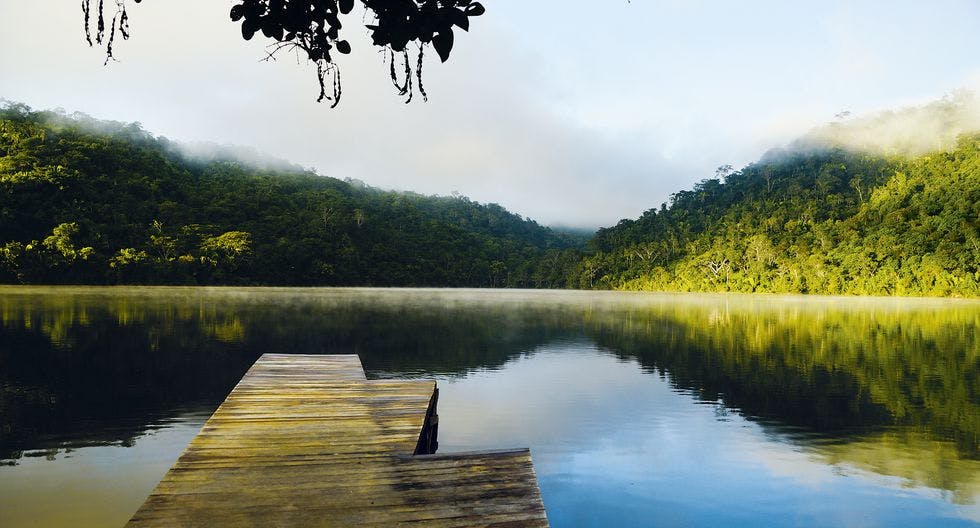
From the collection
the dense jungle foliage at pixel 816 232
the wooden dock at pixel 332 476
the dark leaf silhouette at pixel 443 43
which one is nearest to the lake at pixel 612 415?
the wooden dock at pixel 332 476

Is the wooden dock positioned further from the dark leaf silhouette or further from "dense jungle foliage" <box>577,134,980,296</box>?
"dense jungle foliage" <box>577,134,980,296</box>

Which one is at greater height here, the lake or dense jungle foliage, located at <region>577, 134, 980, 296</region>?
dense jungle foliage, located at <region>577, 134, 980, 296</region>

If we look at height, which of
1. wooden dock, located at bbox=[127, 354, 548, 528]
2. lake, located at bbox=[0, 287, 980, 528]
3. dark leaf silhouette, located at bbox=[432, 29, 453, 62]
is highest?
dark leaf silhouette, located at bbox=[432, 29, 453, 62]

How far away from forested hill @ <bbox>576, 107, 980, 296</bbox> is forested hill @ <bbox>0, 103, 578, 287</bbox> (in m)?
19.1

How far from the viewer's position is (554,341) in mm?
27328

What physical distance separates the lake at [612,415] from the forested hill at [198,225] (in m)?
59.1

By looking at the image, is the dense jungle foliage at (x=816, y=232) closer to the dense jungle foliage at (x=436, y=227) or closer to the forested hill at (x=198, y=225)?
the dense jungle foliage at (x=436, y=227)

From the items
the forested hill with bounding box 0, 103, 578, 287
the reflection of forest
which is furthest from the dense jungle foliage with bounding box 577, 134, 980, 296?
the reflection of forest

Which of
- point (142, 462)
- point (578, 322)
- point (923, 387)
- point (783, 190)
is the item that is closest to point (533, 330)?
point (578, 322)

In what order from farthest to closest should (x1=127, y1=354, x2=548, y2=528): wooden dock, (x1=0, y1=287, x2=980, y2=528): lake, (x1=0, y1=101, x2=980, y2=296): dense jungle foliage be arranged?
1. (x1=0, y1=101, x2=980, y2=296): dense jungle foliage
2. (x1=0, y1=287, x2=980, y2=528): lake
3. (x1=127, y1=354, x2=548, y2=528): wooden dock

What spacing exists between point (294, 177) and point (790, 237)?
309 ft

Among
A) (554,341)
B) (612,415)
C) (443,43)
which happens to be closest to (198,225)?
(554,341)

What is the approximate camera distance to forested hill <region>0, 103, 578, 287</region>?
78375mm

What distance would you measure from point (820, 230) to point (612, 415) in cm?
9425
